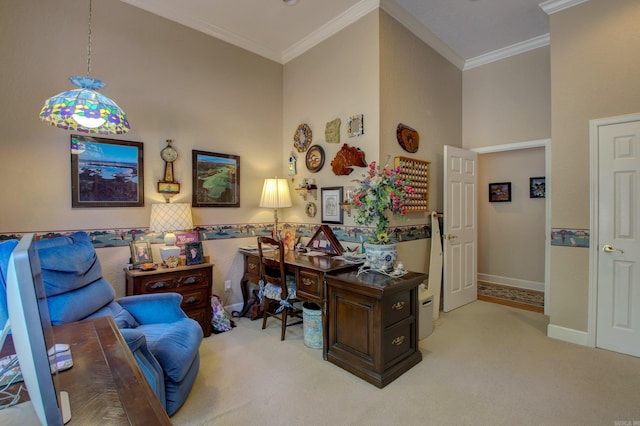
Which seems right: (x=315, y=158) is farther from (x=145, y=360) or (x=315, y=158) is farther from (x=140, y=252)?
(x=145, y=360)

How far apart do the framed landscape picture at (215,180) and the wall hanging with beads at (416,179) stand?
201cm

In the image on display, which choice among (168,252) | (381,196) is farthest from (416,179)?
(168,252)

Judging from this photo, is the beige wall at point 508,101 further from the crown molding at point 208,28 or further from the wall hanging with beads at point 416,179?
the crown molding at point 208,28

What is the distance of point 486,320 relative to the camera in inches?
138

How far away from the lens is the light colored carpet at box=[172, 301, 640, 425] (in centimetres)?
191

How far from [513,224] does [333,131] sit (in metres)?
3.66

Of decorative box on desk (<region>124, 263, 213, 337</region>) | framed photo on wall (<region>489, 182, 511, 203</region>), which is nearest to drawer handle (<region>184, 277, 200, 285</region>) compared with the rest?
decorative box on desk (<region>124, 263, 213, 337</region>)

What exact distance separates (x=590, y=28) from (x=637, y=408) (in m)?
3.27

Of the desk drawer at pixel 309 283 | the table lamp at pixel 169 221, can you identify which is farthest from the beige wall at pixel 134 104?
the desk drawer at pixel 309 283

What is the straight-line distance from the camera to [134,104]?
301 centimetres

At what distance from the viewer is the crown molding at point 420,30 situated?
10.4ft

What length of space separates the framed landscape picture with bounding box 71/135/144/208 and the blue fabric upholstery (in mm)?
729

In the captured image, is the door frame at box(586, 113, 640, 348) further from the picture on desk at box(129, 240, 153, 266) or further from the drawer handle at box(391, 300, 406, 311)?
the picture on desk at box(129, 240, 153, 266)

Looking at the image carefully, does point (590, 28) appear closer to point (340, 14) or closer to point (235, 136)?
point (340, 14)
